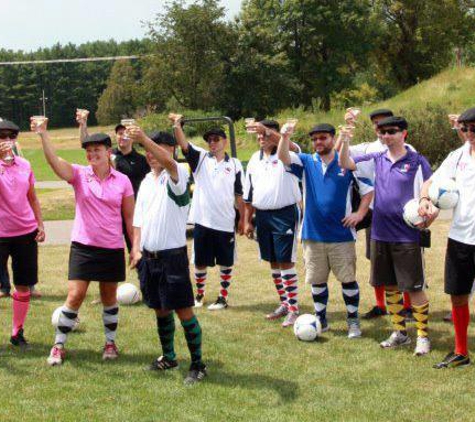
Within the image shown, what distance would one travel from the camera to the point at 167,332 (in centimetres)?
606

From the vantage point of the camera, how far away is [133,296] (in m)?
8.71

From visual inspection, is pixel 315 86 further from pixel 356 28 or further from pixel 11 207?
pixel 11 207

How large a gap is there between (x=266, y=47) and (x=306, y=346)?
164 feet

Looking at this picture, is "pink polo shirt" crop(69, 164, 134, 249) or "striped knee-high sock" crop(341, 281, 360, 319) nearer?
"pink polo shirt" crop(69, 164, 134, 249)

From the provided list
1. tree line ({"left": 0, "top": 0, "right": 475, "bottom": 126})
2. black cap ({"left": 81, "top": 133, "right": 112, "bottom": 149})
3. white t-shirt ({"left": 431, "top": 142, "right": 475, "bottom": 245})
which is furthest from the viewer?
tree line ({"left": 0, "top": 0, "right": 475, "bottom": 126})

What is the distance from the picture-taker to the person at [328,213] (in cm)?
697

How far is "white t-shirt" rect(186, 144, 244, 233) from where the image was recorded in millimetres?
8461

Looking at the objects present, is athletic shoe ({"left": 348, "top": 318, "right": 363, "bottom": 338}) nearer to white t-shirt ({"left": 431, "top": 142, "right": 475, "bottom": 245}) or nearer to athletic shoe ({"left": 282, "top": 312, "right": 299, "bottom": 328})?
athletic shoe ({"left": 282, "top": 312, "right": 299, "bottom": 328})

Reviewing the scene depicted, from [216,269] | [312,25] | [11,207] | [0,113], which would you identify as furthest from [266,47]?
[0,113]

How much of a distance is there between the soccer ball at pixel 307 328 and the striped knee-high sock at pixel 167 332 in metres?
1.54

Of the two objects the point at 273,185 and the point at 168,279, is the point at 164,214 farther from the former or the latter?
the point at 273,185

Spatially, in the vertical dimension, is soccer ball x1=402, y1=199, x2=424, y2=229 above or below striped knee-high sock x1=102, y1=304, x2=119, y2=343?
above

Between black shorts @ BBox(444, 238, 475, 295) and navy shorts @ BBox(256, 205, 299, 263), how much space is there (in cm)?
224

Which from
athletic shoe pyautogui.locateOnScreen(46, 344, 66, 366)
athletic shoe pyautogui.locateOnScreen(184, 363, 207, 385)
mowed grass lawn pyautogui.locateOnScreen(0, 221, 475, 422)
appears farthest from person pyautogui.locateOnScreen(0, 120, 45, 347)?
athletic shoe pyautogui.locateOnScreen(184, 363, 207, 385)
